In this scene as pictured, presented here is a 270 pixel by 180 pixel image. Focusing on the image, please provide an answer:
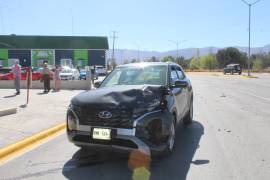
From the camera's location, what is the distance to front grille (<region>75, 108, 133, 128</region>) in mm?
6027

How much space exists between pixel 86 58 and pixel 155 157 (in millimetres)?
66177

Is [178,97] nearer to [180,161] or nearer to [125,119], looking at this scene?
[180,161]

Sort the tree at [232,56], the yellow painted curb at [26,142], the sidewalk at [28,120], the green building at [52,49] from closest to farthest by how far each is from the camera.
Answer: the yellow painted curb at [26,142] < the sidewalk at [28,120] < the green building at [52,49] < the tree at [232,56]

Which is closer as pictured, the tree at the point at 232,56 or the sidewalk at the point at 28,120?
the sidewalk at the point at 28,120

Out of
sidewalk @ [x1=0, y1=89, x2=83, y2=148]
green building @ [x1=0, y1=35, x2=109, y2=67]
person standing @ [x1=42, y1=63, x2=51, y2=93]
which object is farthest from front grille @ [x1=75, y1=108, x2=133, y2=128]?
green building @ [x1=0, y1=35, x2=109, y2=67]

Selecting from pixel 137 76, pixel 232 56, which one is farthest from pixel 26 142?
pixel 232 56

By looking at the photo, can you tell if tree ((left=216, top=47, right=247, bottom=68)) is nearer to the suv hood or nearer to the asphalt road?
the asphalt road

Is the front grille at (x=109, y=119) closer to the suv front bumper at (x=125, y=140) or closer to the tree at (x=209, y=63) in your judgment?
the suv front bumper at (x=125, y=140)

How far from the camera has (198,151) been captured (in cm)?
732

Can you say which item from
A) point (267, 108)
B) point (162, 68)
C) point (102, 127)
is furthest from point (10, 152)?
point (267, 108)

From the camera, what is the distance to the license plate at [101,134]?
607cm

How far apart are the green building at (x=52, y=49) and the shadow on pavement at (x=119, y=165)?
62.4 meters

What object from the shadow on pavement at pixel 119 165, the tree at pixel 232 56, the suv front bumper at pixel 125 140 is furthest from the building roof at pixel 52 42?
the suv front bumper at pixel 125 140

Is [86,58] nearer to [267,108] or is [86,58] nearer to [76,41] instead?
[76,41]
